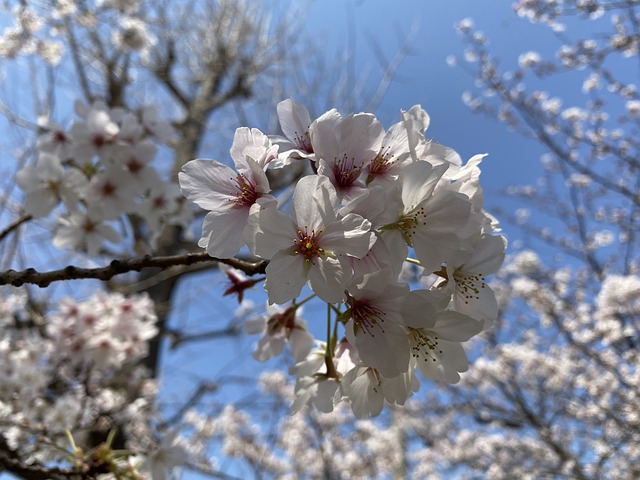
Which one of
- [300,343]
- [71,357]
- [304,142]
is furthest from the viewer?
[71,357]

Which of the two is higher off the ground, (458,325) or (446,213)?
(446,213)

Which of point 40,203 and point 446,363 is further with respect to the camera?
point 40,203

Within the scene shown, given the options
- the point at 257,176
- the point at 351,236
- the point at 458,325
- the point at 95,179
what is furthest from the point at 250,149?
the point at 95,179

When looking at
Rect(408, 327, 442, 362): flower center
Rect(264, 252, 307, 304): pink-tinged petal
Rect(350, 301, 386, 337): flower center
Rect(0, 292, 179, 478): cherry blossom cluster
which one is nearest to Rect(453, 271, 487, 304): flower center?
Rect(408, 327, 442, 362): flower center

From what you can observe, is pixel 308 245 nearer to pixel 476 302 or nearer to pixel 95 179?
pixel 476 302

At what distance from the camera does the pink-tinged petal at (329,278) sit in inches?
27.7

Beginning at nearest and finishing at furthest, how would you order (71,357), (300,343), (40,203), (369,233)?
1. (369,233)
2. (300,343)
3. (40,203)
4. (71,357)

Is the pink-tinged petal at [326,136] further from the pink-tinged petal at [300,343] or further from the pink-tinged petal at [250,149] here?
the pink-tinged petal at [300,343]

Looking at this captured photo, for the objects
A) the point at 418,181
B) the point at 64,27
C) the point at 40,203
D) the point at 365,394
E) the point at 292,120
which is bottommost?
the point at 365,394

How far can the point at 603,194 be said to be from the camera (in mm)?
6160

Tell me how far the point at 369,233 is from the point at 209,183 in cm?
35

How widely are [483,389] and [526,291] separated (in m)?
2.06

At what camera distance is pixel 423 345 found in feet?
2.77

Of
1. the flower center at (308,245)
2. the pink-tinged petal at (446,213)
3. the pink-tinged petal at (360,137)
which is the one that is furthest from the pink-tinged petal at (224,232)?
the pink-tinged petal at (446,213)
